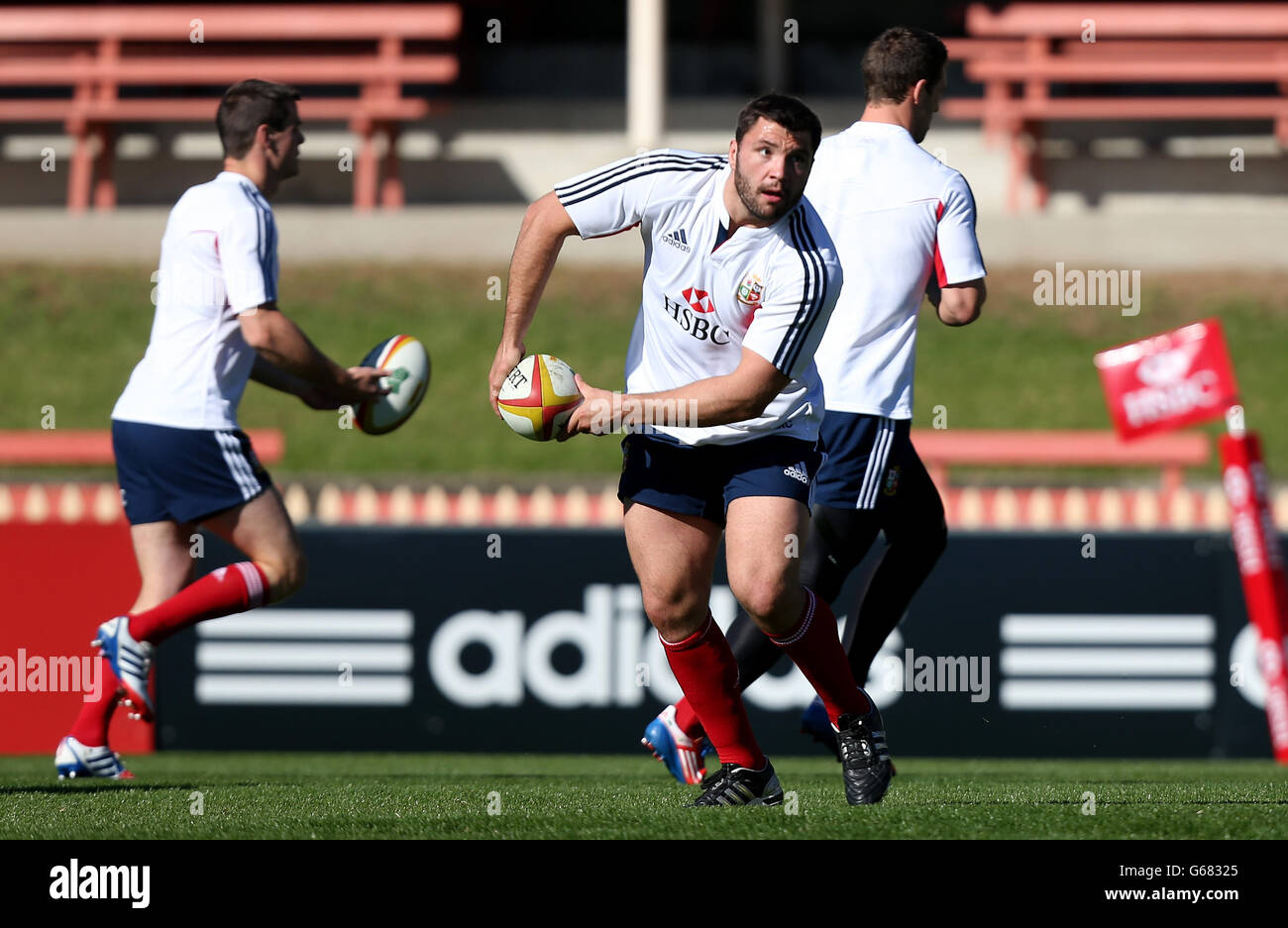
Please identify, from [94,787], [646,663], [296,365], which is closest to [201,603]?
[94,787]

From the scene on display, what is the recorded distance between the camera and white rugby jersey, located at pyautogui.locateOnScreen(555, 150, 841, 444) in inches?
196

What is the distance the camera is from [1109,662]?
9.86 m

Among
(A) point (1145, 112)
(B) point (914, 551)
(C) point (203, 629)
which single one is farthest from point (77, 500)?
(A) point (1145, 112)

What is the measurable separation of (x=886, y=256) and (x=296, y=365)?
6.62ft

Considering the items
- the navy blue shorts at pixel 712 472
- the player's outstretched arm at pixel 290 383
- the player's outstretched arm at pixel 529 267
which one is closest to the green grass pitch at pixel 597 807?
the navy blue shorts at pixel 712 472

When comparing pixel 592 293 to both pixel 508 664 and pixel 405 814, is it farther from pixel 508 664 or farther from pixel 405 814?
pixel 405 814

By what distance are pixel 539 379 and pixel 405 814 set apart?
1.22m

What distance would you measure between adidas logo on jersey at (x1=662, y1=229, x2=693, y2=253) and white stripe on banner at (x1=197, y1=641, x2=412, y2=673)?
530cm

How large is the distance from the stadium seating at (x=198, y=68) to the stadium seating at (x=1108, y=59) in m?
6.44

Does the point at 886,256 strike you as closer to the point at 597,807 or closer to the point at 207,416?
the point at 597,807

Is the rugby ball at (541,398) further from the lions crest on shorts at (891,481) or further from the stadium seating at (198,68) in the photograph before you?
the stadium seating at (198,68)

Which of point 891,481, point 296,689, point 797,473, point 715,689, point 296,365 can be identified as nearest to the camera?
point 797,473

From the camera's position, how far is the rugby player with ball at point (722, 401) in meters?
4.86

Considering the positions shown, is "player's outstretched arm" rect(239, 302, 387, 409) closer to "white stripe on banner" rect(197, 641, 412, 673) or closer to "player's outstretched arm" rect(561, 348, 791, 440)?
"player's outstretched arm" rect(561, 348, 791, 440)
